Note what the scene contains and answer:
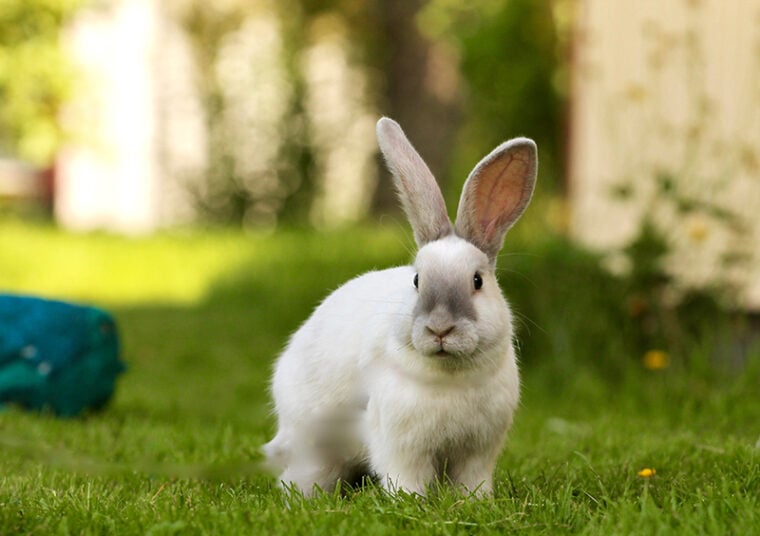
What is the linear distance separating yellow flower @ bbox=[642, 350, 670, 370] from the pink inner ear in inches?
97.2

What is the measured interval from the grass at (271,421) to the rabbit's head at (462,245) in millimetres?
382

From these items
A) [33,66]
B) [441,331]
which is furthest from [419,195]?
[33,66]

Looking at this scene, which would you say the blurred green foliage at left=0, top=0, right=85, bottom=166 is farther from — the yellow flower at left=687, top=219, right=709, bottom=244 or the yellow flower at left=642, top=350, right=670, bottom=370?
the yellow flower at left=642, top=350, right=670, bottom=370

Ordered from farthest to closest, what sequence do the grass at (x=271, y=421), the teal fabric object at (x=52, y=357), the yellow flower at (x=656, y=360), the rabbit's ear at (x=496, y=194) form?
the yellow flower at (x=656, y=360)
the teal fabric object at (x=52, y=357)
the rabbit's ear at (x=496, y=194)
the grass at (x=271, y=421)

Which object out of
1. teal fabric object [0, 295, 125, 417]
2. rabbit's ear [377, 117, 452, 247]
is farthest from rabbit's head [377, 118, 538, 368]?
teal fabric object [0, 295, 125, 417]

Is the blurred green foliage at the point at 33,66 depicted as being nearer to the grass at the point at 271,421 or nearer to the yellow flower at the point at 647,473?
the grass at the point at 271,421

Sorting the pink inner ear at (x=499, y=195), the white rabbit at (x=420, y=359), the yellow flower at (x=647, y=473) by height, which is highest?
the pink inner ear at (x=499, y=195)

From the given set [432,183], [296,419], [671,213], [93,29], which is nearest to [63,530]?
[296,419]

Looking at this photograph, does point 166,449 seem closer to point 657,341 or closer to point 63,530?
point 63,530

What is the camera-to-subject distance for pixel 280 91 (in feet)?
40.9

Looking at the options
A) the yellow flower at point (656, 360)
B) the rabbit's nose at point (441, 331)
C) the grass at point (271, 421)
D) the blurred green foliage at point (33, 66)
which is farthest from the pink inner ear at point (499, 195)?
the blurred green foliage at point (33, 66)

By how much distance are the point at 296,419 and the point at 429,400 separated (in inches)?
18.7

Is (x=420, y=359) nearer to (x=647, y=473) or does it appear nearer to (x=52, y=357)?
(x=647, y=473)

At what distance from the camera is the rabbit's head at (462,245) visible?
2659 mm
